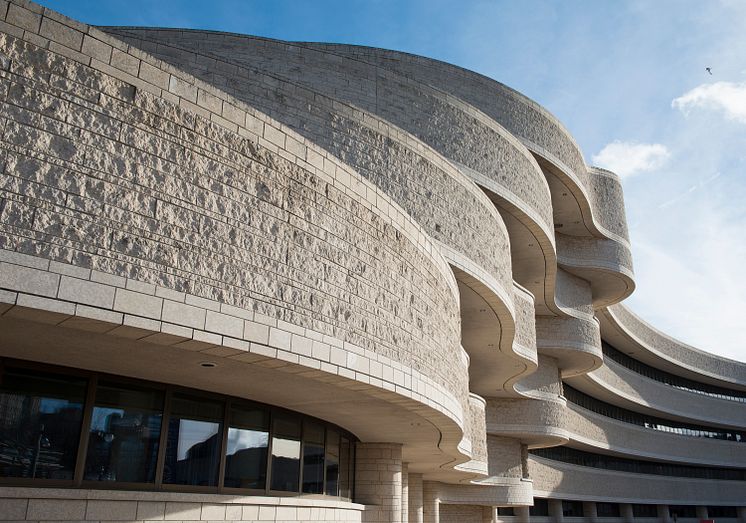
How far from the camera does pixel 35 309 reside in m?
6.35

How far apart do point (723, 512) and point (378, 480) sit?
5083 centimetres

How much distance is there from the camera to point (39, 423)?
848 cm

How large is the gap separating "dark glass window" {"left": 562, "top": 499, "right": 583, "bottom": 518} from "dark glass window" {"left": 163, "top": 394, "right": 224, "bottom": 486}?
3733 centimetres

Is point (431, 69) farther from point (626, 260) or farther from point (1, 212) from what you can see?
point (1, 212)

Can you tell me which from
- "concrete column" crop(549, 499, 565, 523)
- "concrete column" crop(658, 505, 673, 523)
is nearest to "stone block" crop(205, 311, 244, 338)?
"concrete column" crop(549, 499, 565, 523)

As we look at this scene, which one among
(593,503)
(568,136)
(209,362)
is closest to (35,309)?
(209,362)

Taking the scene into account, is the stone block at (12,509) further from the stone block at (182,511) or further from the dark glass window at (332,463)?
the dark glass window at (332,463)

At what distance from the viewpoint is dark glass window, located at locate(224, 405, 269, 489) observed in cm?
1076

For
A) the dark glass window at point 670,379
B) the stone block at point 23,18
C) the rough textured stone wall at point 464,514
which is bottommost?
the rough textured stone wall at point 464,514

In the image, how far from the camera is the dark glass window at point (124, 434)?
29.4ft

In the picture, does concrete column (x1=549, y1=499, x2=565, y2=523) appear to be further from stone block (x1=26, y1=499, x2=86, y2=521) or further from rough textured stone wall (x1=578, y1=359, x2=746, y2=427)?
stone block (x1=26, y1=499, x2=86, y2=521)

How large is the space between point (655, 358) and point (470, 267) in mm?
39727

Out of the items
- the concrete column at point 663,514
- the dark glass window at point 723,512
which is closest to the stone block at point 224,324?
the concrete column at point 663,514

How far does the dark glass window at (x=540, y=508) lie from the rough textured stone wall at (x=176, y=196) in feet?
112
